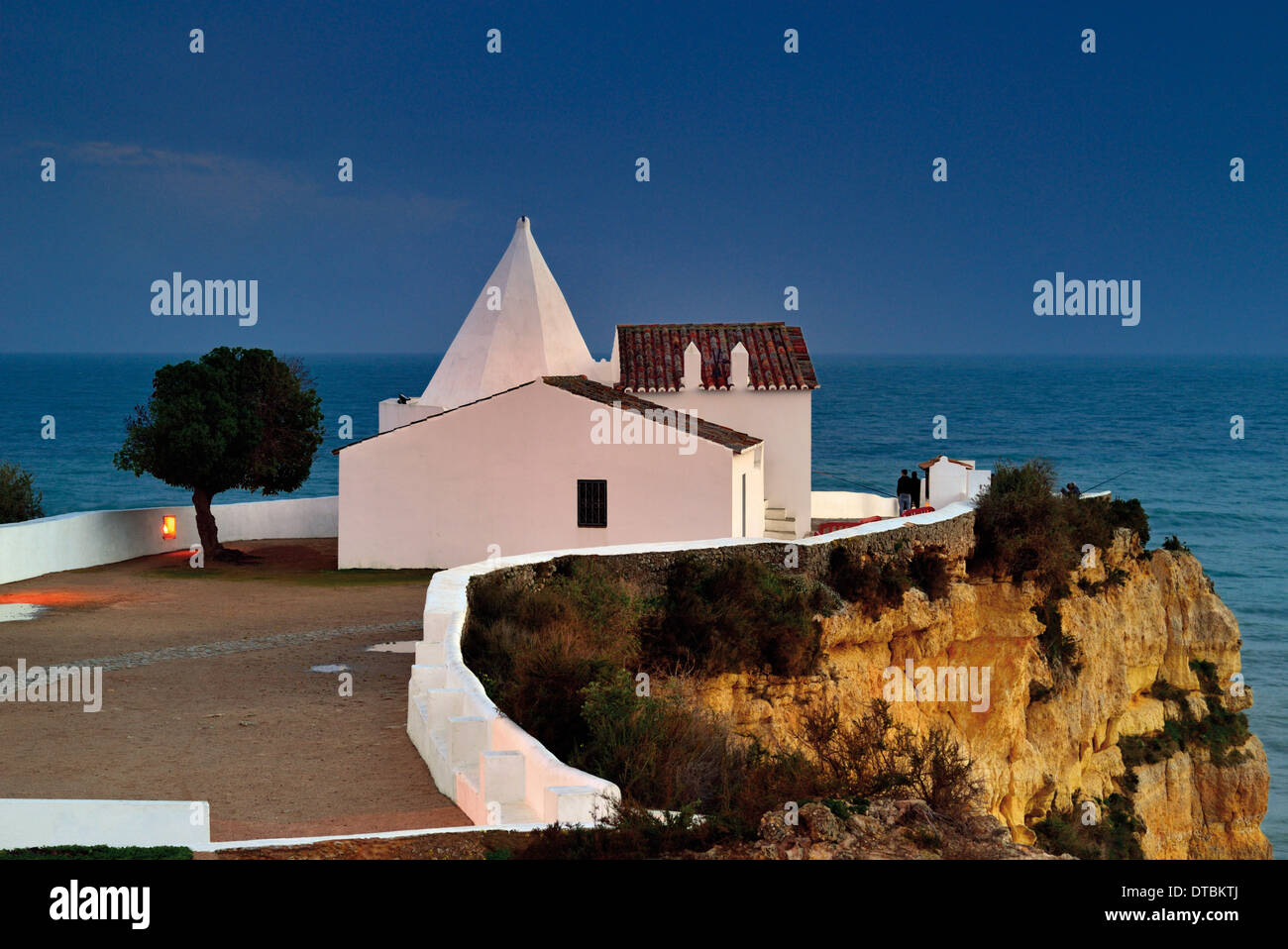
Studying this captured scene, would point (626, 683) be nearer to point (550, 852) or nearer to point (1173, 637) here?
point (550, 852)

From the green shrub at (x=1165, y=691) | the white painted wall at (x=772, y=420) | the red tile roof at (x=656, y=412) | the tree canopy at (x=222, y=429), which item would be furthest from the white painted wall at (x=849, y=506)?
the tree canopy at (x=222, y=429)

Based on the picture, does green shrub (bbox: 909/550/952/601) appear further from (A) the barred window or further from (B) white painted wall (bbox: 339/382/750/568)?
(A) the barred window

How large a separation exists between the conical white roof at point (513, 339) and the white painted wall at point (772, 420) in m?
2.65

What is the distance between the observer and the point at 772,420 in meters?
27.5

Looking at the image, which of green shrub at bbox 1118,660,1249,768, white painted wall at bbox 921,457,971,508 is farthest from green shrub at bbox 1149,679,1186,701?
white painted wall at bbox 921,457,971,508

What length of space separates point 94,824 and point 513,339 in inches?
909

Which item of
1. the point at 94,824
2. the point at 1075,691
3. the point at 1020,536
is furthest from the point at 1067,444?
the point at 94,824

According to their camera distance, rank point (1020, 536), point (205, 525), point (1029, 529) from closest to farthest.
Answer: point (1020, 536)
point (1029, 529)
point (205, 525)

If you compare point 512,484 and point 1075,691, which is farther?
point 512,484

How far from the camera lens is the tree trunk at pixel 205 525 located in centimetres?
2420

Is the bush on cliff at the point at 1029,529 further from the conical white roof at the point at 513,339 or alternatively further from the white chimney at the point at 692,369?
the conical white roof at the point at 513,339

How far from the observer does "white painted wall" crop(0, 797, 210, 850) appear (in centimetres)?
625

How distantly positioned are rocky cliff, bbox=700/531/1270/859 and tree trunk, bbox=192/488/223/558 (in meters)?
12.9

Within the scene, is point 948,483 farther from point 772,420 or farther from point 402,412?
point 402,412
